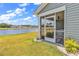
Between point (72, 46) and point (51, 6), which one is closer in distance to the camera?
point (72, 46)

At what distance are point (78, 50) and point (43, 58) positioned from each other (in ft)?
5.03

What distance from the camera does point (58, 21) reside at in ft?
36.2

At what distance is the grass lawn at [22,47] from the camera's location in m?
9.16

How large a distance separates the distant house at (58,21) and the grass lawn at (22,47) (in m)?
0.95

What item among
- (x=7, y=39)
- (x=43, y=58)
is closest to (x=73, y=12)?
(x=43, y=58)

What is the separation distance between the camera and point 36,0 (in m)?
8.73

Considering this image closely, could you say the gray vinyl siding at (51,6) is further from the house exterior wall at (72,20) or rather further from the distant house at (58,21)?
the house exterior wall at (72,20)

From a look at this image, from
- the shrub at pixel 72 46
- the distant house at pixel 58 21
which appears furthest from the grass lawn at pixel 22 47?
the distant house at pixel 58 21

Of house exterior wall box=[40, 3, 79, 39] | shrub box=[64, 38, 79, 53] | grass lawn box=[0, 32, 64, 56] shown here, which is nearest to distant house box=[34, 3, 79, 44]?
house exterior wall box=[40, 3, 79, 39]

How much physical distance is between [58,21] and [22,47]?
252cm

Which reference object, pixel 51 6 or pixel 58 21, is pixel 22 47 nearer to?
pixel 58 21

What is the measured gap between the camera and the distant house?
902cm

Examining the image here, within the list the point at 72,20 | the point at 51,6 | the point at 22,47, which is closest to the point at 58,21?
the point at 51,6

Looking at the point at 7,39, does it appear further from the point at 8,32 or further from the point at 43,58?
the point at 43,58
